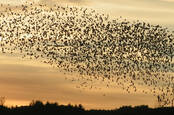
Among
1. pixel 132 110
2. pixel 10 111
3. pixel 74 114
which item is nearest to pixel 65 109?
pixel 74 114

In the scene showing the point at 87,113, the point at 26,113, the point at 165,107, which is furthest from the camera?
the point at 165,107

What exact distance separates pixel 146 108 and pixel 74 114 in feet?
94.5

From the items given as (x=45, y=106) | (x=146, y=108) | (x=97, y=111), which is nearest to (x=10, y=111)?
(x=45, y=106)

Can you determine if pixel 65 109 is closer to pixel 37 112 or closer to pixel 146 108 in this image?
pixel 37 112

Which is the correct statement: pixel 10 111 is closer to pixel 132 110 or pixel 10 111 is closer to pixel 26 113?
pixel 26 113

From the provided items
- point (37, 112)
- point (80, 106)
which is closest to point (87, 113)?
point (80, 106)

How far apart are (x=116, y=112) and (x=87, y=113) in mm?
16612

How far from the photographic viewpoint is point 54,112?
128 metres

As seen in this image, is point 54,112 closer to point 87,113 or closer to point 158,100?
point 87,113

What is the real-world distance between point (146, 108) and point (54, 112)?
108 ft

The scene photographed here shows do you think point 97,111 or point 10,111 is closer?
point 10,111

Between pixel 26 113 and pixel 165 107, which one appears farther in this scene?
pixel 165 107

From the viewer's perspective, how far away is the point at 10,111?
13700 centimetres

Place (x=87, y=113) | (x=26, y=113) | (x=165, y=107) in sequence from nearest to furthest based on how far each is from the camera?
(x=26, y=113)
(x=87, y=113)
(x=165, y=107)
